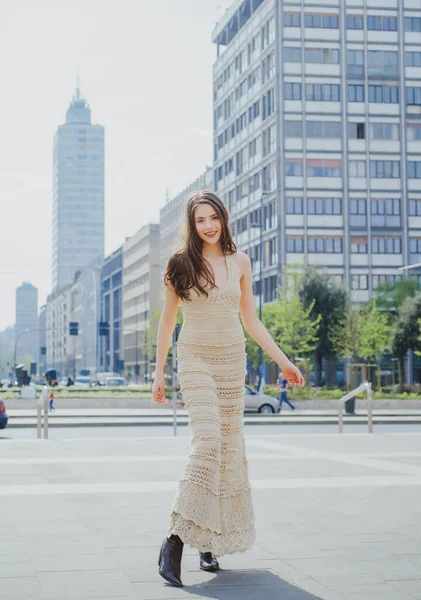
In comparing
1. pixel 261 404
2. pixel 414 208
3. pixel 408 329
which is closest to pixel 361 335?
pixel 408 329

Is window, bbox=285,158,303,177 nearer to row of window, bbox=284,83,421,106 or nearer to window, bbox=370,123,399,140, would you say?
row of window, bbox=284,83,421,106

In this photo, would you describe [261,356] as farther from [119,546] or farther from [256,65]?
[119,546]

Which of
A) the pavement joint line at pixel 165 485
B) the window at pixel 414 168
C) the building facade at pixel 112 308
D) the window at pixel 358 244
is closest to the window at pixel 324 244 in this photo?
the window at pixel 358 244

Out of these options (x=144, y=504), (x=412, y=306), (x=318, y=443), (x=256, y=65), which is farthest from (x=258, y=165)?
(x=144, y=504)

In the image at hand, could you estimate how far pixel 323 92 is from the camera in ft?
254

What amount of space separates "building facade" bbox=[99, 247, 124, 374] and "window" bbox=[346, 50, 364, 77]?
80159 millimetres

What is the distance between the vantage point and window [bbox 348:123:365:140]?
77375 millimetres

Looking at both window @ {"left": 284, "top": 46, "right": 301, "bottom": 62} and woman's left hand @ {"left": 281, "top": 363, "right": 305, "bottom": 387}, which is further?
window @ {"left": 284, "top": 46, "right": 301, "bottom": 62}

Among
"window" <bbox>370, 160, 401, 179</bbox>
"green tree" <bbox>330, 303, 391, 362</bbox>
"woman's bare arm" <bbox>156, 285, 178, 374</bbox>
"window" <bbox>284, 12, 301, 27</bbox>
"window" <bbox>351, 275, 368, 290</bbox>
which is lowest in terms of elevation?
"woman's bare arm" <bbox>156, 285, 178, 374</bbox>

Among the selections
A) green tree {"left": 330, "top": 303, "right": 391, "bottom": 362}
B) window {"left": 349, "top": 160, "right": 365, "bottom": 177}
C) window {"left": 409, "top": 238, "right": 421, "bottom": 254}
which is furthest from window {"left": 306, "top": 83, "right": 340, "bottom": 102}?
green tree {"left": 330, "top": 303, "right": 391, "bottom": 362}

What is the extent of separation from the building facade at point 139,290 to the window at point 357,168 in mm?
49409

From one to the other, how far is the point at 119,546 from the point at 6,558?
780 mm

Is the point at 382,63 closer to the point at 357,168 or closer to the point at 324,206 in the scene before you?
the point at 357,168

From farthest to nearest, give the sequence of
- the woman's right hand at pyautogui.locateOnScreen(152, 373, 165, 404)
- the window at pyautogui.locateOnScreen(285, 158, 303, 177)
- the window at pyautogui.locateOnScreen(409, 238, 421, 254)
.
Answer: the window at pyautogui.locateOnScreen(409, 238, 421, 254), the window at pyautogui.locateOnScreen(285, 158, 303, 177), the woman's right hand at pyautogui.locateOnScreen(152, 373, 165, 404)
